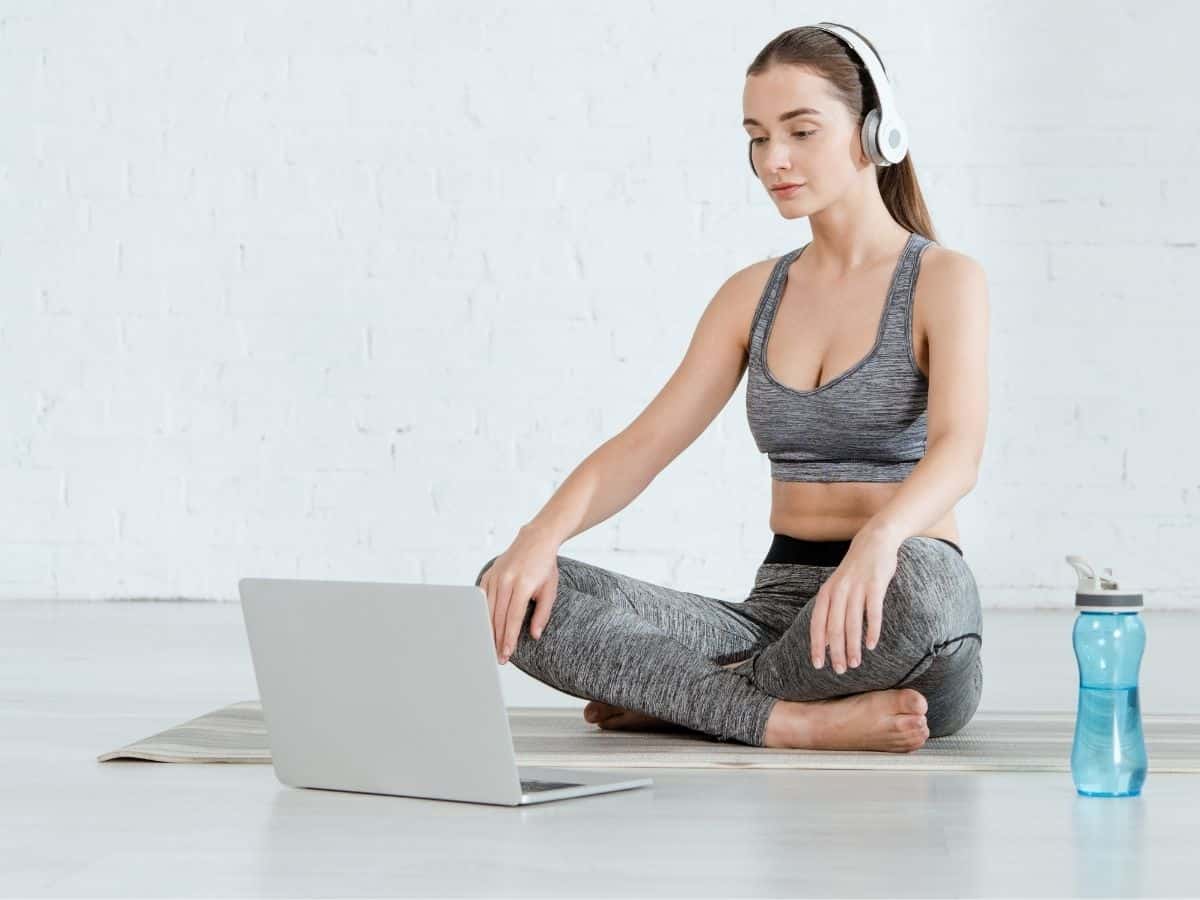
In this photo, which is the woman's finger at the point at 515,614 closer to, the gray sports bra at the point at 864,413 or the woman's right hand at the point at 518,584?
the woman's right hand at the point at 518,584

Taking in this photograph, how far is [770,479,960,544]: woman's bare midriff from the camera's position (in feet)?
6.41

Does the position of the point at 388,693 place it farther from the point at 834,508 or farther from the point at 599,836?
the point at 834,508

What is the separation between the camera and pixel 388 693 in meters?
1.52

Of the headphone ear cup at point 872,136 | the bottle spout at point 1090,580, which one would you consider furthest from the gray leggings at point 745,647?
the headphone ear cup at point 872,136

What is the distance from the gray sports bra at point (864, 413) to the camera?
1935 millimetres

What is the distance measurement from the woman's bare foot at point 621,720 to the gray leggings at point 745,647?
99 mm

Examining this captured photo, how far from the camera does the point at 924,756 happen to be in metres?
1.79

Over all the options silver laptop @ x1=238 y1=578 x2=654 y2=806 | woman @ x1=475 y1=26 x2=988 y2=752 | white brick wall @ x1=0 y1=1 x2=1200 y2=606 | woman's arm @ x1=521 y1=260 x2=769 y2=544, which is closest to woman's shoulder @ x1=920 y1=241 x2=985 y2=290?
woman @ x1=475 y1=26 x2=988 y2=752

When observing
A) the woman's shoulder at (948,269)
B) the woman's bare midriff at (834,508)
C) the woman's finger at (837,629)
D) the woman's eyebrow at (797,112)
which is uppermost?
the woman's eyebrow at (797,112)

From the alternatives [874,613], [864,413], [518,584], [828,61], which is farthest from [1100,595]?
[828,61]

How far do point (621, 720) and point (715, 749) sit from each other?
0.20 m

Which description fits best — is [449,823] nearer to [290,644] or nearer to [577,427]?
[290,644]

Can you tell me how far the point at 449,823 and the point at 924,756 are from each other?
1.88 feet

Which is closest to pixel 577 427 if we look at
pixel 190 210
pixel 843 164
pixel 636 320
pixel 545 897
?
pixel 636 320
